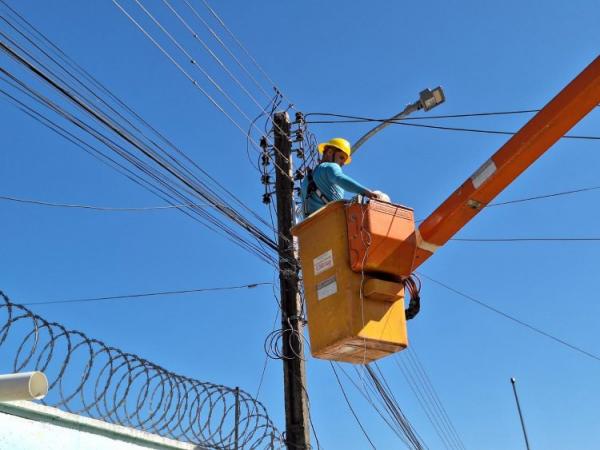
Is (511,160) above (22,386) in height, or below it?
above

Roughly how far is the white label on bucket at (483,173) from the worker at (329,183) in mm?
789

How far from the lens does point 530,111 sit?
10000 millimetres

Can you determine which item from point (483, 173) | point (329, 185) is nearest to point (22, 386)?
point (329, 185)

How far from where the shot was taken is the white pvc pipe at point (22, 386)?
5.28 meters

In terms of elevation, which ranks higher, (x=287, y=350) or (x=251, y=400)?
(x=287, y=350)

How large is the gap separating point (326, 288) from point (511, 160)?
1.78 m

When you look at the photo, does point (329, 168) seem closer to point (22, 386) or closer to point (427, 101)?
point (22, 386)

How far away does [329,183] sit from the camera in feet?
22.8

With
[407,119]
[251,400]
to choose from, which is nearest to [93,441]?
[251,400]

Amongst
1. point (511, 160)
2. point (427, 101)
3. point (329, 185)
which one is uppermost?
point (427, 101)

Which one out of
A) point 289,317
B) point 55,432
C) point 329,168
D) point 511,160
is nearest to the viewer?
point 511,160

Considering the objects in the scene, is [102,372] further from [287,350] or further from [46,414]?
[287,350]

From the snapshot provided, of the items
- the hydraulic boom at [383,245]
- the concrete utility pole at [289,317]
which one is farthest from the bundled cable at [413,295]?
the concrete utility pole at [289,317]

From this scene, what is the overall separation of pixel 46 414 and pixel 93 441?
25.3 inches
